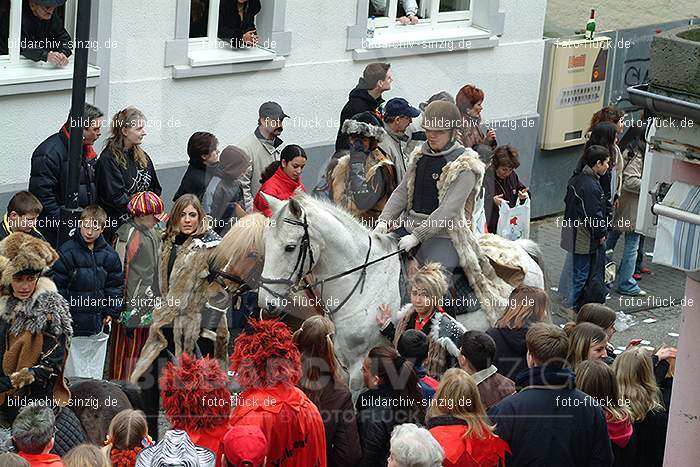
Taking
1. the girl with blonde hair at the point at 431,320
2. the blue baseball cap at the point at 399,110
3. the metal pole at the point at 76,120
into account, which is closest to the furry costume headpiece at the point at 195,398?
the girl with blonde hair at the point at 431,320

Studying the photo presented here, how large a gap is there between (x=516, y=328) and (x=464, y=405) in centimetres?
204

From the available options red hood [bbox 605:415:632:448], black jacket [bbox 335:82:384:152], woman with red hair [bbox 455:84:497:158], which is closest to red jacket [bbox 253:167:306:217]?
black jacket [bbox 335:82:384:152]

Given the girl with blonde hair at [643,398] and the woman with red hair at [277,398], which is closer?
the woman with red hair at [277,398]

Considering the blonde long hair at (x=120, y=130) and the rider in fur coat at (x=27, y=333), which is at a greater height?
the blonde long hair at (x=120, y=130)

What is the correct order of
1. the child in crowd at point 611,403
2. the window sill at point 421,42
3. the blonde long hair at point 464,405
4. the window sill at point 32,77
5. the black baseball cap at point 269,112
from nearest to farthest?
the blonde long hair at point 464,405
the child in crowd at point 611,403
the window sill at point 32,77
the black baseball cap at point 269,112
the window sill at point 421,42

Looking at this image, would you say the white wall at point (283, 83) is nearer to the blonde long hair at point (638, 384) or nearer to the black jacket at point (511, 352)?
the black jacket at point (511, 352)

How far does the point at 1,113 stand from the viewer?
13086mm

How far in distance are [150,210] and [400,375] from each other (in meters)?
3.43

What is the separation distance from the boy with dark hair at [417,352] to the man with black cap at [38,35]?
5.68 m

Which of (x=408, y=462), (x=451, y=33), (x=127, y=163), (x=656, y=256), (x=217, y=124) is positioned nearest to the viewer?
(x=408, y=462)

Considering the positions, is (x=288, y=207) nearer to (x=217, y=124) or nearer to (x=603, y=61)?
(x=217, y=124)

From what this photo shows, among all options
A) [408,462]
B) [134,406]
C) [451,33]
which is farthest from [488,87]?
[408,462]

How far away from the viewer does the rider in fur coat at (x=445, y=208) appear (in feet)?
36.3

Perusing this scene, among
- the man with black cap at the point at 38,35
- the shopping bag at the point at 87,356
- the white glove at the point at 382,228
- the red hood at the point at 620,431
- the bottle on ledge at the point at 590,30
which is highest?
the bottle on ledge at the point at 590,30
